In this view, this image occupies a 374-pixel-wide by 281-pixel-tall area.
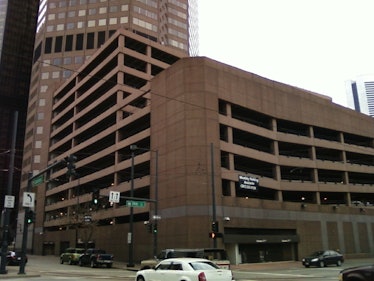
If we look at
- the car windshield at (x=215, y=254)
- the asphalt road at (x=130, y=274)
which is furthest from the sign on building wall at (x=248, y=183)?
the car windshield at (x=215, y=254)

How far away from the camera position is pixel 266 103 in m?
51.6

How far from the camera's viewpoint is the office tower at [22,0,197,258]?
9662 cm

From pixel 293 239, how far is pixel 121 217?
23242 millimetres

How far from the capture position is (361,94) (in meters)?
101

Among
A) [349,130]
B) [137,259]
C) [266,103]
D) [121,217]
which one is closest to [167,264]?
[137,259]

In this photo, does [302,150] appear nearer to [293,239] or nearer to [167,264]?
[293,239]

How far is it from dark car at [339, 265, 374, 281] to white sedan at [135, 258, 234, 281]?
16.3 feet

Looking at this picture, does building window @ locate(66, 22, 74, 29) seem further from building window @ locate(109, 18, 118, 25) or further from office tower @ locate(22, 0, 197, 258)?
building window @ locate(109, 18, 118, 25)

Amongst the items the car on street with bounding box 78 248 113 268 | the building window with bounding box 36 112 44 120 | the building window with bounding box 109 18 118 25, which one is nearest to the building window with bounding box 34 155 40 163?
the building window with bounding box 36 112 44 120

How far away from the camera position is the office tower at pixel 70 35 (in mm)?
96625

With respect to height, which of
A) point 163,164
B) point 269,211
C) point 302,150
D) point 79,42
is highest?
point 79,42

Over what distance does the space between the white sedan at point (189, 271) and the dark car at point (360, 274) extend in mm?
4960

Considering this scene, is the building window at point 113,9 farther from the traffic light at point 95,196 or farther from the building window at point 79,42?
the traffic light at point 95,196

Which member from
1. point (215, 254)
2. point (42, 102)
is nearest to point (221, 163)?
point (215, 254)
